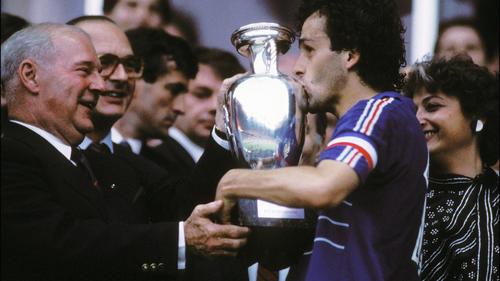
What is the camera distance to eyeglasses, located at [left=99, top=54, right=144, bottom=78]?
3.55 meters

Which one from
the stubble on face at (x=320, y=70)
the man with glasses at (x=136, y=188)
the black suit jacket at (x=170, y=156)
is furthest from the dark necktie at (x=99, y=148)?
the stubble on face at (x=320, y=70)

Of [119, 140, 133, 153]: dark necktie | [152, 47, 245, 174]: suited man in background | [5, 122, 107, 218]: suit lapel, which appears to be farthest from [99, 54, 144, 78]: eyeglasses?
[5, 122, 107, 218]: suit lapel

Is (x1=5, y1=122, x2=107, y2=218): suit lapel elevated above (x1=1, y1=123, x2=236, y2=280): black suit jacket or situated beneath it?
elevated above

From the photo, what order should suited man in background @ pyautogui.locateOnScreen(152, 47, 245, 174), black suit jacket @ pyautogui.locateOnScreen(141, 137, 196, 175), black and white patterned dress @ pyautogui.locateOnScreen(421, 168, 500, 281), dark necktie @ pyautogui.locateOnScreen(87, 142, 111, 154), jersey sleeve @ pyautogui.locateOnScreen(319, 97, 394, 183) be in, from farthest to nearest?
suited man in background @ pyautogui.locateOnScreen(152, 47, 245, 174)
black suit jacket @ pyautogui.locateOnScreen(141, 137, 196, 175)
dark necktie @ pyautogui.locateOnScreen(87, 142, 111, 154)
black and white patterned dress @ pyautogui.locateOnScreen(421, 168, 500, 281)
jersey sleeve @ pyautogui.locateOnScreen(319, 97, 394, 183)

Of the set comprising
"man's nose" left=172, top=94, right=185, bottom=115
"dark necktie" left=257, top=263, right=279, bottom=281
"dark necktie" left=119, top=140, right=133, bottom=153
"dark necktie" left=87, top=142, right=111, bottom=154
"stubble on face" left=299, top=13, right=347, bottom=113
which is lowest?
"dark necktie" left=257, top=263, right=279, bottom=281

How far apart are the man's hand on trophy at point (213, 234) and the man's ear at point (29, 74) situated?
2.51 ft

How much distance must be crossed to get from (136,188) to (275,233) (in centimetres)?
91

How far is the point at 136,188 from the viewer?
3078 millimetres

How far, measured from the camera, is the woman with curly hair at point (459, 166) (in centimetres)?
279

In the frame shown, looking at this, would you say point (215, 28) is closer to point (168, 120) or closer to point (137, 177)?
point (168, 120)

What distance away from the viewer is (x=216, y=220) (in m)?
2.37

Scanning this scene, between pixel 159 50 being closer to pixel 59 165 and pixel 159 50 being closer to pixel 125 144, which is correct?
pixel 125 144

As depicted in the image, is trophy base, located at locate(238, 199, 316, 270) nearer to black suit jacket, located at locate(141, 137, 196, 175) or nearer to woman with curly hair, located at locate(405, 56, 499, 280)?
woman with curly hair, located at locate(405, 56, 499, 280)

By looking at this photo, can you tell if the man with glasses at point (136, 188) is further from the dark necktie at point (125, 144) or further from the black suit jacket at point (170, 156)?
the black suit jacket at point (170, 156)
